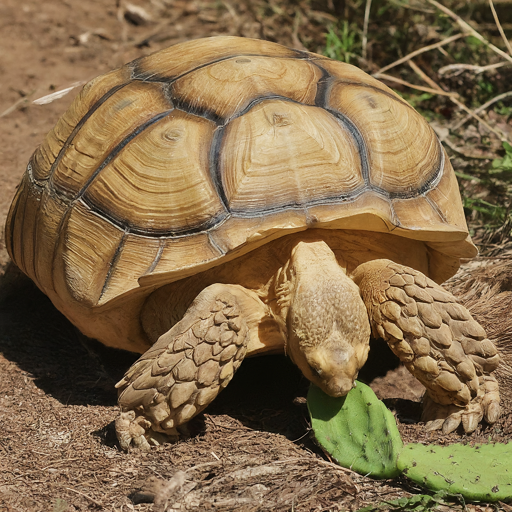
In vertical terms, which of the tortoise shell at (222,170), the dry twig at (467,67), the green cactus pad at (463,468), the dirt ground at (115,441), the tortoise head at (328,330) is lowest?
the dirt ground at (115,441)

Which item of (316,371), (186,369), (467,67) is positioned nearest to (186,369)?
(186,369)

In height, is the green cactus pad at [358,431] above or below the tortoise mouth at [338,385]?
below

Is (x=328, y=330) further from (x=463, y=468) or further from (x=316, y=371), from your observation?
(x=463, y=468)

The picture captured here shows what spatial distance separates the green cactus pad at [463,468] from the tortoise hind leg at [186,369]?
77 cm

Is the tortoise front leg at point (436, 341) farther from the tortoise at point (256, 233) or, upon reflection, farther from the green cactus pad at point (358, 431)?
the green cactus pad at point (358, 431)

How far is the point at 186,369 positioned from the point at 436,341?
101cm

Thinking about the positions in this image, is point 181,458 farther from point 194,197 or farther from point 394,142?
point 394,142

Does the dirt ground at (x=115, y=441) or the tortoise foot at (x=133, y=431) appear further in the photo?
the tortoise foot at (x=133, y=431)

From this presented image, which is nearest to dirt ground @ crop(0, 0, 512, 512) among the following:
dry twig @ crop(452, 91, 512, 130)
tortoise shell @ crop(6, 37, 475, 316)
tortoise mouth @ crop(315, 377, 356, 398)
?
tortoise mouth @ crop(315, 377, 356, 398)

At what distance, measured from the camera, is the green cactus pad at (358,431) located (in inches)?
98.8

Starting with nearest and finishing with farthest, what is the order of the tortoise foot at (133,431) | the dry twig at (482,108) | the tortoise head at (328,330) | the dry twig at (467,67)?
the tortoise head at (328,330), the tortoise foot at (133,431), the dry twig at (467,67), the dry twig at (482,108)

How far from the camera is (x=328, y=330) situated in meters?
2.52

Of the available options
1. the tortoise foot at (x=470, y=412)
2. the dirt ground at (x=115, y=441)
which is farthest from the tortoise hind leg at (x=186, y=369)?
the tortoise foot at (x=470, y=412)

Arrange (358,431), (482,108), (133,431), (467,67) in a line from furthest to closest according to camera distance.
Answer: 1. (482,108)
2. (467,67)
3. (133,431)
4. (358,431)
